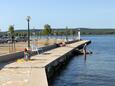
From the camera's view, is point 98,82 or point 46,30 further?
point 46,30

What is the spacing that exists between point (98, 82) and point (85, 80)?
1.51 metres

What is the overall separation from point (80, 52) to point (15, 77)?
4344 cm

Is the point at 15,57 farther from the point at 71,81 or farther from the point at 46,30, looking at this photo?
the point at 46,30

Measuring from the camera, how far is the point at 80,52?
64.2 meters

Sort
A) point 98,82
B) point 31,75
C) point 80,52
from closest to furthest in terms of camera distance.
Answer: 1. point 31,75
2. point 98,82
3. point 80,52

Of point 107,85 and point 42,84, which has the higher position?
point 42,84

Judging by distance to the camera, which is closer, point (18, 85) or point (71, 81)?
point (18, 85)

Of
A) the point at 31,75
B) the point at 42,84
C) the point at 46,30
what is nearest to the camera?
the point at 42,84

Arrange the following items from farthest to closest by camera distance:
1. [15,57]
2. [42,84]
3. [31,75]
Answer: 1. [15,57]
2. [31,75]
3. [42,84]

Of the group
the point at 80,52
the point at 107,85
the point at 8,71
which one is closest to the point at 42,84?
the point at 8,71

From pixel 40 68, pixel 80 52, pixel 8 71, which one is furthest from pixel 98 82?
pixel 80 52

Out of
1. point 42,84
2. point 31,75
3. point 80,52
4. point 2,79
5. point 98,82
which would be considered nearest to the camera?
point 42,84

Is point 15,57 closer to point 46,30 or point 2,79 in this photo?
point 2,79

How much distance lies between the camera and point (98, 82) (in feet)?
92.6
